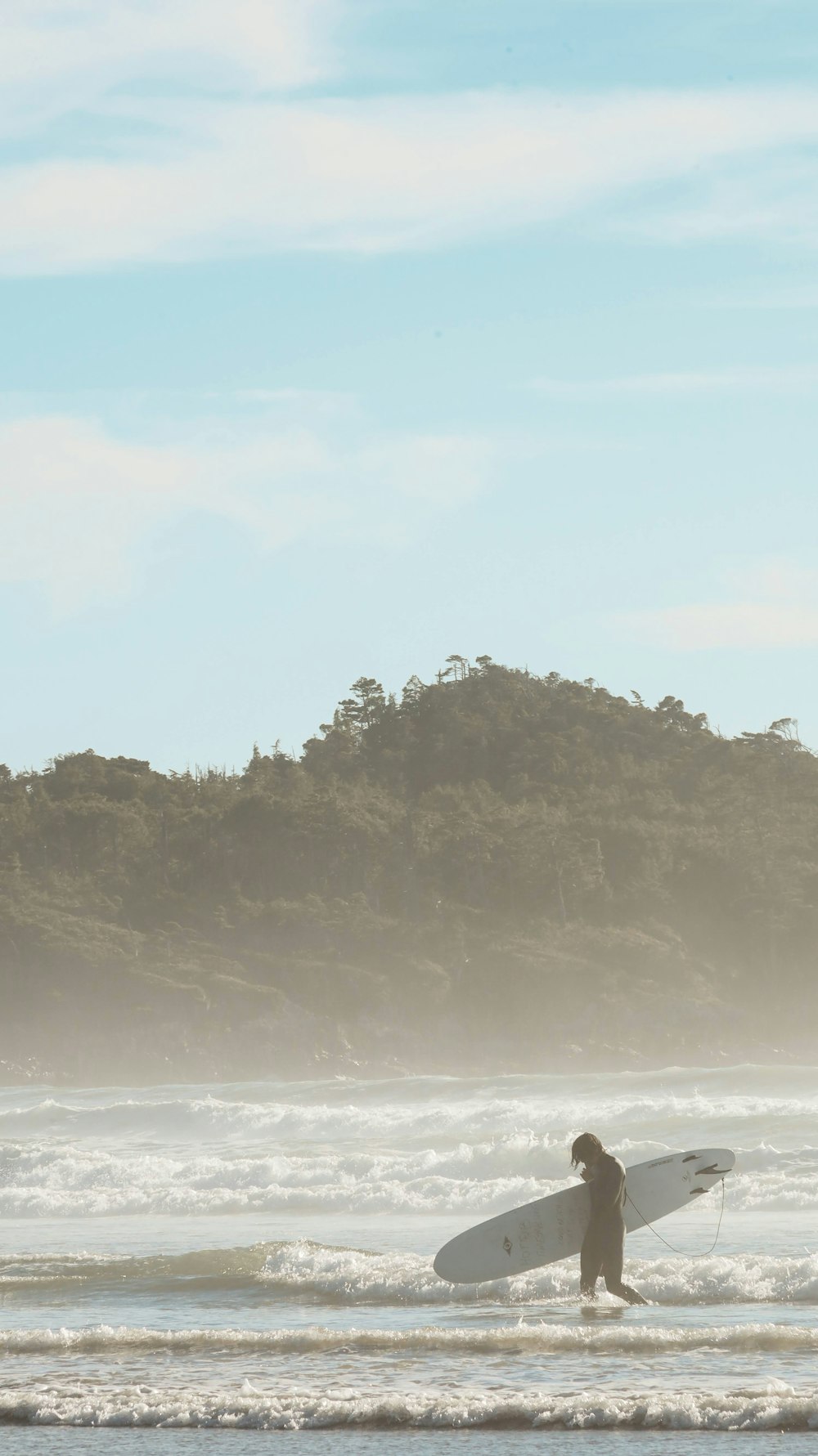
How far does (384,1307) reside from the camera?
37.9 feet

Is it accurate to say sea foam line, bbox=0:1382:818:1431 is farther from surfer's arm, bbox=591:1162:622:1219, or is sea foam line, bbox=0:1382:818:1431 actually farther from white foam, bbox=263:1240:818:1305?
white foam, bbox=263:1240:818:1305

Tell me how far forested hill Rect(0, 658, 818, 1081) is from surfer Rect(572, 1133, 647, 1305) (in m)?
53.8

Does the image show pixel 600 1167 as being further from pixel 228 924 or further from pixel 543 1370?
pixel 228 924

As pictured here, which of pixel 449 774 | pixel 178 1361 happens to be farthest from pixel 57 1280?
pixel 449 774

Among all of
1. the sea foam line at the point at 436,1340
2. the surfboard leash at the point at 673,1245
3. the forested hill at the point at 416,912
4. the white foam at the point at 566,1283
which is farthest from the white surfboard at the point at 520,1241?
the forested hill at the point at 416,912

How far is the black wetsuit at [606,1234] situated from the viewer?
11.2 metres

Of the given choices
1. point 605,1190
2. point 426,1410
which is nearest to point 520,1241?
point 605,1190

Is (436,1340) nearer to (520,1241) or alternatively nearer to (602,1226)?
(602,1226)

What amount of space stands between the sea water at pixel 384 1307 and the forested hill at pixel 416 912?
42.1m

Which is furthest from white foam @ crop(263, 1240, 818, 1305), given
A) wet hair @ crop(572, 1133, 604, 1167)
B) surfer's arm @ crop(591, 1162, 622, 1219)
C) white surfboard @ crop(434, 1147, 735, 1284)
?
wet hair @ crop(572, 1133, 604, 1167)

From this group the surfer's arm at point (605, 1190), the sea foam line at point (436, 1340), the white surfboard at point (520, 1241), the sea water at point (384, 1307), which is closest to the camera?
the sea water at point (384, 1307)

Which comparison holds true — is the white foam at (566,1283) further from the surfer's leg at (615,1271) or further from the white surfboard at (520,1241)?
the surfer's leg at (615,1271)

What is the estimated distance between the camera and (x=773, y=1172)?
18031 mm

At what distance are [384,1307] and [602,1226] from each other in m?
1.82
